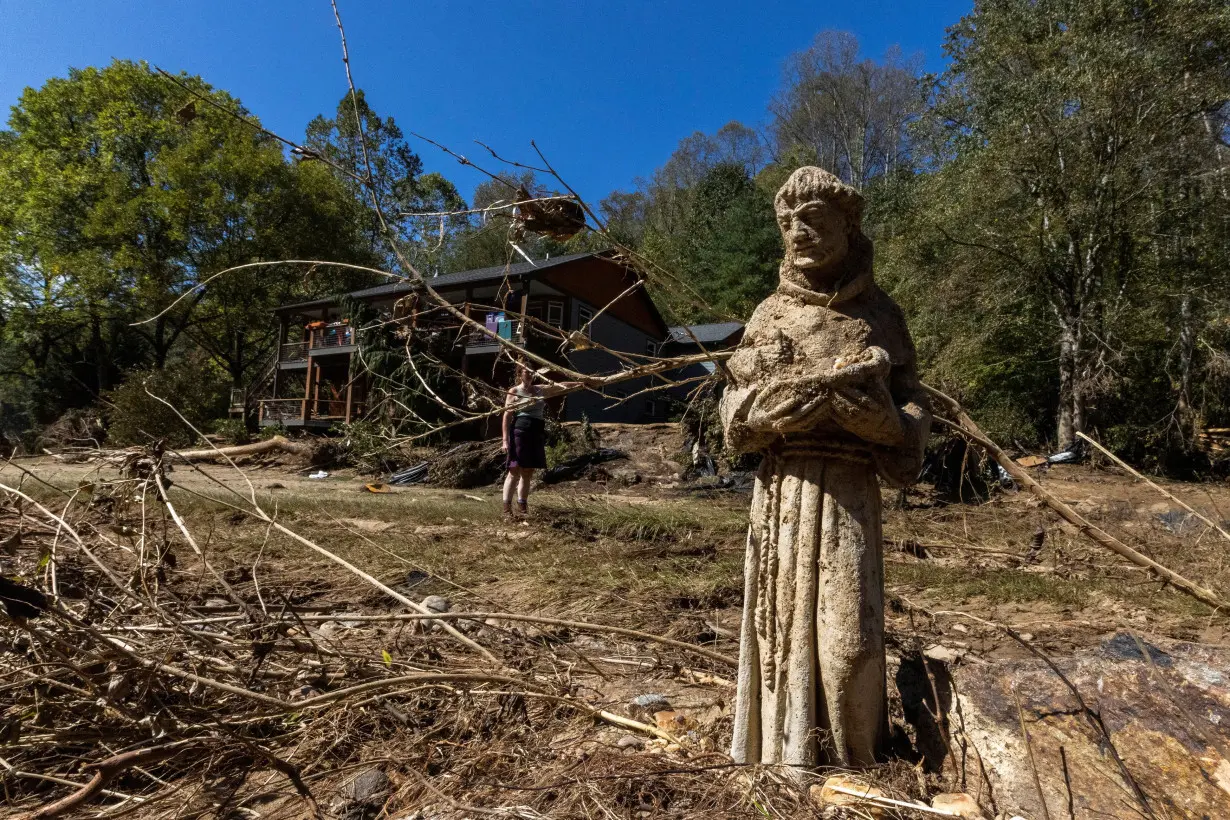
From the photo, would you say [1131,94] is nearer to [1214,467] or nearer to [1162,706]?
[1214,467]

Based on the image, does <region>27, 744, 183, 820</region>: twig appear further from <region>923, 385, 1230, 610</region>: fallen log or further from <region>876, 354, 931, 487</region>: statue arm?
<region>923, 385, 1230, 610</region>: fallen log

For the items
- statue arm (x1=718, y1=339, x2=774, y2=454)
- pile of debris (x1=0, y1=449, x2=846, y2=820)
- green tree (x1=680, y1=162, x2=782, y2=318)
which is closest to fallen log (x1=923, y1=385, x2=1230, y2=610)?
statue arm (x1=718, y1=339, x2=774, y2=454)

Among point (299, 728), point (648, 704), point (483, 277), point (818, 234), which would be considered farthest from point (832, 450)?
point (483, 277)

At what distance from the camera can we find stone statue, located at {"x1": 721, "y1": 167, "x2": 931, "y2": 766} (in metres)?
1.97

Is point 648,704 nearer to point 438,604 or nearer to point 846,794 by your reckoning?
point 846,794

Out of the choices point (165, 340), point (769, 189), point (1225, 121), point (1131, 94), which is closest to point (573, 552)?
point (1131, 94)

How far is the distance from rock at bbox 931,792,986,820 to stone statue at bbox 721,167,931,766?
234mm

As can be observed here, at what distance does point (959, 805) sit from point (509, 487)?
261 inches

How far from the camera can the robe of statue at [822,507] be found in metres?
1.96

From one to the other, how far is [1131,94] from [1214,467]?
7659mm

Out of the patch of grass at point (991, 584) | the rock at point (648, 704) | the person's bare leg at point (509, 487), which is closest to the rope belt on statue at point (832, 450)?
the rock at point (648, 704)

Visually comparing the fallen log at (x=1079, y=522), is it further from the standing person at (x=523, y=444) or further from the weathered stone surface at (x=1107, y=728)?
the standing person at (x=523, y=444)

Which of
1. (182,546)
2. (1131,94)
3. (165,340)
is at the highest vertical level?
(1131,94)

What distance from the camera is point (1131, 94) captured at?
1295 cm
